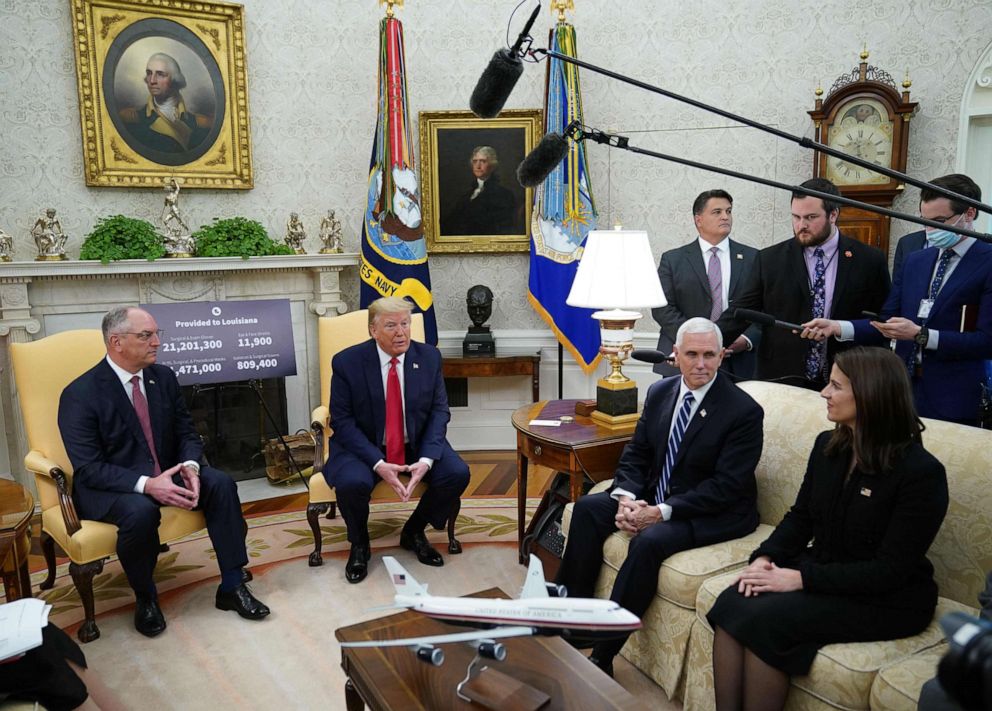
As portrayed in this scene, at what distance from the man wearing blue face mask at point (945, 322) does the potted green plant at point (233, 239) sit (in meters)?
3.66

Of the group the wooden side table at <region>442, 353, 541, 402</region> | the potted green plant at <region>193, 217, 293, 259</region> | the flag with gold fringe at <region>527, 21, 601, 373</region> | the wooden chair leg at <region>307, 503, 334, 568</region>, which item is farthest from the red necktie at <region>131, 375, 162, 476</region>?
the flag with gold fringe at <region>527, 21, 601, 373</region>

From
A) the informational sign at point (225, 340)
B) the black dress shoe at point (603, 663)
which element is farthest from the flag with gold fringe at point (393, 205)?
the black dress shoe at point (603, 663)

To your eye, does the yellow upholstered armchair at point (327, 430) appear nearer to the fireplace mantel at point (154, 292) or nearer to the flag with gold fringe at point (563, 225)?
the fireplace mantel at point (154, 292)

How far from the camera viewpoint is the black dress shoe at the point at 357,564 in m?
3.62

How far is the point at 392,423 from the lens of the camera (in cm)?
383

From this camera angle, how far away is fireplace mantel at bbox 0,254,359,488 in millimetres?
4531

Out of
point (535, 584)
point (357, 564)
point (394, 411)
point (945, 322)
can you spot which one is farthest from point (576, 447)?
point (945, 322)

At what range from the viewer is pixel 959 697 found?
2.75 ft

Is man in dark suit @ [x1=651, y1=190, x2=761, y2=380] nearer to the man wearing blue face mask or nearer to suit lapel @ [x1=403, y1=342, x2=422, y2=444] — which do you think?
the man wearing blue face mask

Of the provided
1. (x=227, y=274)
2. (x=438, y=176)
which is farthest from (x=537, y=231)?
(x=227, y=274)

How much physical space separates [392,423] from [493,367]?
1794 millimetres

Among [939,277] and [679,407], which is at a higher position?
[939,277]

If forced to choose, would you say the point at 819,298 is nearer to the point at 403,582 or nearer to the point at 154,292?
the point at 403,582

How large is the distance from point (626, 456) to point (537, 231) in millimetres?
2708
